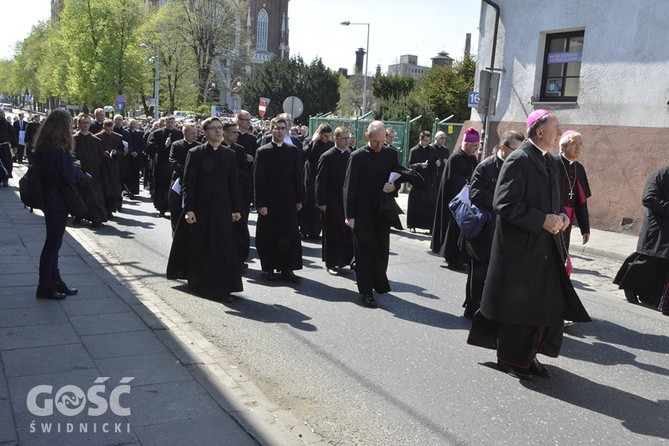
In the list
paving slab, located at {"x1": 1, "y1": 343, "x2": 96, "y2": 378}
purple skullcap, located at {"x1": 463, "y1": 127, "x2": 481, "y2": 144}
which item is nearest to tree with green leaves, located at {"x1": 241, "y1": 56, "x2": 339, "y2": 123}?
purple skullcap, located at {"x1": 463, "y1": 127, "x2": 481, "y2": 144}

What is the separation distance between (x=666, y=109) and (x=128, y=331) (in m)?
12.1

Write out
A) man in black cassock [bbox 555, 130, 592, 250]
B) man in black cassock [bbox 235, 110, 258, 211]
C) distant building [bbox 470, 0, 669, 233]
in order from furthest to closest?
distant building [bbox 470, 0, 669, 233], man in black cassock [bbox 235, 110, 258, 211], man in black cassock [bbox 555, 130, 592, 250]

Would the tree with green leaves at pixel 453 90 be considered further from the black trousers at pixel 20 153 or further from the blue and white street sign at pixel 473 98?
the black trousers at pixel 20 153

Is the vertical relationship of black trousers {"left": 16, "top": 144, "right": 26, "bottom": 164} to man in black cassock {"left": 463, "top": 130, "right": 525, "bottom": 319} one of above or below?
below

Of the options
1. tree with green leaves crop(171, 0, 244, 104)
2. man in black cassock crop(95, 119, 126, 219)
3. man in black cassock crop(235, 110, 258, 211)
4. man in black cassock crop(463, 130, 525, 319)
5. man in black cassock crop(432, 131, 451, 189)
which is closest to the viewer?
man in black cassock crop(463, 130, 525, 319)

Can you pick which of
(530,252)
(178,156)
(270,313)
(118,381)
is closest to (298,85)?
(178,156)

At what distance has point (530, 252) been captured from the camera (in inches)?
201

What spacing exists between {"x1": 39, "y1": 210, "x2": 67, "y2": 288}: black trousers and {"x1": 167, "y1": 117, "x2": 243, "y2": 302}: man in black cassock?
131cm

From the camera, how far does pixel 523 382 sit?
5.29 metres

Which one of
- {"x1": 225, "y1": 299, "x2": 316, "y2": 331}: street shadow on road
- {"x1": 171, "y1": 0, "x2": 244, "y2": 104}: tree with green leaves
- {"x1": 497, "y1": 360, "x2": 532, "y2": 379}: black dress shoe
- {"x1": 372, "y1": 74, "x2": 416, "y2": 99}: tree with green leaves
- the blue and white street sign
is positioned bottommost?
{"x1": 225, "y1": 299, "x2": 316, "y2": 331}: street shadow on road

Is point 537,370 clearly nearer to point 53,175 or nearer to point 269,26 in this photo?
point 53,175

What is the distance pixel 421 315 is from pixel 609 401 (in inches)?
100

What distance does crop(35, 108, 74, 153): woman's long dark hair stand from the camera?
6.86 meters

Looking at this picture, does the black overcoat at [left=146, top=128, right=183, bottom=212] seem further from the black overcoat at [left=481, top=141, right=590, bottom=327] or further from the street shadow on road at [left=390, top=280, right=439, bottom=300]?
the black overcoat at [left=481, top=141, right=590, bottom=327]
